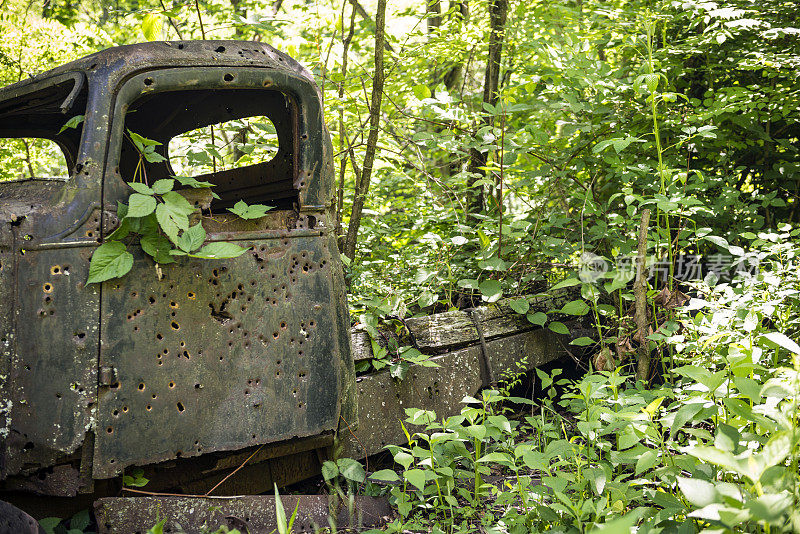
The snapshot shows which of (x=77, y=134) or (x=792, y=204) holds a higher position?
(x=77, y=134)

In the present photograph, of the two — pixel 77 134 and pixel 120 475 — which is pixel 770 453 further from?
pixel 77 134

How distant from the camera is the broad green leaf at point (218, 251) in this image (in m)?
2.18

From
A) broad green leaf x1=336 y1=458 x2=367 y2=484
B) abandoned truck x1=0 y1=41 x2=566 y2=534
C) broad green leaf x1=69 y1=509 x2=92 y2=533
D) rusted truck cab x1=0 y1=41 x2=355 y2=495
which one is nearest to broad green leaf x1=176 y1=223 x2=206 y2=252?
abandoned truck x1=0 y1=41 x2=566 y2=534

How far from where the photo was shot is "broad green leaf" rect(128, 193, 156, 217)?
6.68 ft

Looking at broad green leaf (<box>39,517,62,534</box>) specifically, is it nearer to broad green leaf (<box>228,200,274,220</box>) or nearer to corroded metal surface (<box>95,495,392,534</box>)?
corroded metal surface (<box>95,495,392,534</box>)

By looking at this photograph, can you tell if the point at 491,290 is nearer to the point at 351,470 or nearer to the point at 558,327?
the point at 558,327

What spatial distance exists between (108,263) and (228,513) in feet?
3.41

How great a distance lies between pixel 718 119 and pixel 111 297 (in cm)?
401

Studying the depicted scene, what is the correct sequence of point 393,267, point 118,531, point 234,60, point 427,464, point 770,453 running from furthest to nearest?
point 393,267 → point 427,464 → point 234,60 → point 118,531 → point 770,453

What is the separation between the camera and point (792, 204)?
4.67m

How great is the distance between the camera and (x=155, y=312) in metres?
2.19

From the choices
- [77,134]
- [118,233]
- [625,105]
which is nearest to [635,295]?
[625,105]

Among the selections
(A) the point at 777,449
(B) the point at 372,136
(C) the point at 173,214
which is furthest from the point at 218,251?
(B) the point at 372,136

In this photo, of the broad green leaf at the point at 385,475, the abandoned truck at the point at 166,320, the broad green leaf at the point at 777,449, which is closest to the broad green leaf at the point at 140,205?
the abandoned truck at the point at 166,320
